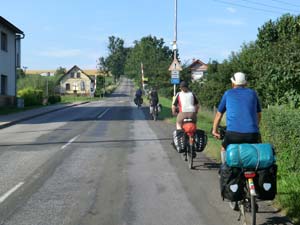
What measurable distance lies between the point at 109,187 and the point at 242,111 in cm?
330

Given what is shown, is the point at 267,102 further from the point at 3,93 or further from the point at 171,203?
the point at 3,93

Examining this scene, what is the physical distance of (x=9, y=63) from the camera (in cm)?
3988

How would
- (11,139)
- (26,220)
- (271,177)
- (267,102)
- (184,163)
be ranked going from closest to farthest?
(271,177) < (26,220) < (184,163) < (11,139) < (267,102)

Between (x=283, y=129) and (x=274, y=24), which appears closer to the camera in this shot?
(x=283, y=129)

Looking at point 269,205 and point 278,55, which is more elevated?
point 278,55

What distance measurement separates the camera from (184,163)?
39.1 feet

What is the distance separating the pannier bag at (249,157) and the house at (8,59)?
32.8m

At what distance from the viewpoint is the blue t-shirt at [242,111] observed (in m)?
6.59

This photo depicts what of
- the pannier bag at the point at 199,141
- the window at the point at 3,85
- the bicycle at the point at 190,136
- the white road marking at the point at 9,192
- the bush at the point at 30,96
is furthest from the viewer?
the bush at the point at 30,96

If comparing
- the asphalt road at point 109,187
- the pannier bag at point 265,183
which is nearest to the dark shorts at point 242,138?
the pannier bag at point 265,183

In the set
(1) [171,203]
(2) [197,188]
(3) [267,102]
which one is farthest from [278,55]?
(1) [171,203]

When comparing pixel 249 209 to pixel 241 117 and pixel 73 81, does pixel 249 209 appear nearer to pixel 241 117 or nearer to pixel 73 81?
pixel 241 117

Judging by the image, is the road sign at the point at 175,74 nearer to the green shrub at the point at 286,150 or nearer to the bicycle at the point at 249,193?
the green shrub at the point at 286,150

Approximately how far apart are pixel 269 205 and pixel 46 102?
165ft
